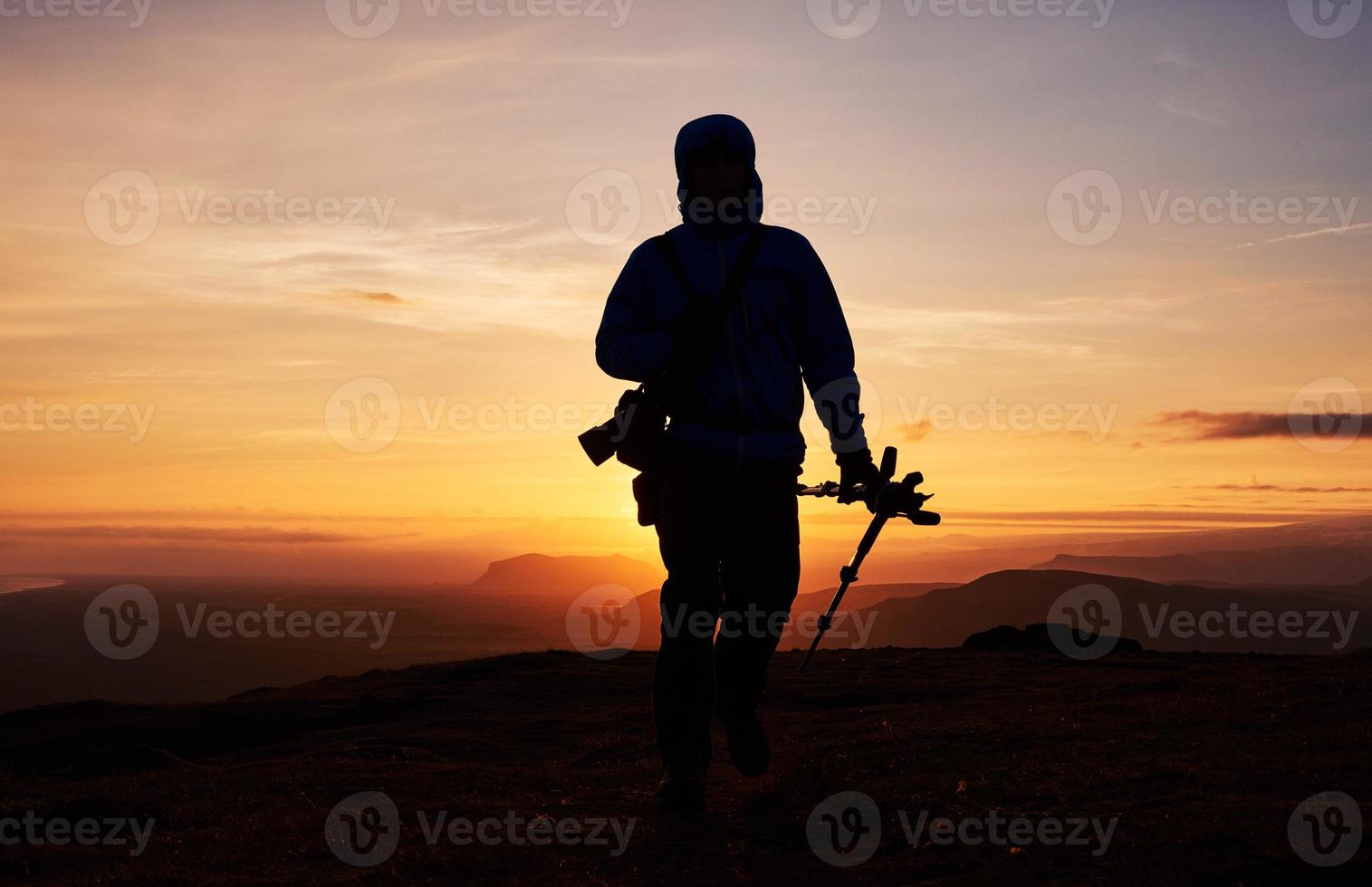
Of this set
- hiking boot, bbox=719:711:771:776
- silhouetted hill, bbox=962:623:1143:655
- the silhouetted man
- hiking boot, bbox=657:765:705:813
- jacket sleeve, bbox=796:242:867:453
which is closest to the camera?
hiking boot, bbox=657:765:705:813

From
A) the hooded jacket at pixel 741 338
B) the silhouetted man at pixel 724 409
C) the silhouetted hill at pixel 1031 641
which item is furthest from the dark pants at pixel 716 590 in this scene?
the silhouetted hill at pixel 1031 641

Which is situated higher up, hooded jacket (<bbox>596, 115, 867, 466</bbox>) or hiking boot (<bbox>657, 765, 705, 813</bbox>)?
hooded jacket (<bbox>596, 115, 867, 466</bbox>)

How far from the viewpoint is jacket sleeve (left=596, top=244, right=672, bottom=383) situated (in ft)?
17.8

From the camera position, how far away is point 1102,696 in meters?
9.45

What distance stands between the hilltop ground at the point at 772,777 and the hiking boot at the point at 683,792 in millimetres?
100

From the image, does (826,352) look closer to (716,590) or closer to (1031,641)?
(716,590)

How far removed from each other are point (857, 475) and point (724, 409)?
3.01 ft

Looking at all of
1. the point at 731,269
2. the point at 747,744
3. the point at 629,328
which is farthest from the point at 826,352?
the point at 747,744

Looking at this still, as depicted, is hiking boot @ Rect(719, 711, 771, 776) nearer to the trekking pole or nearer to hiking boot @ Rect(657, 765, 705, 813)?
hiking boot @ Rect(657, 765, 705, 813)

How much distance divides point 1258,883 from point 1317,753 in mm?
2237

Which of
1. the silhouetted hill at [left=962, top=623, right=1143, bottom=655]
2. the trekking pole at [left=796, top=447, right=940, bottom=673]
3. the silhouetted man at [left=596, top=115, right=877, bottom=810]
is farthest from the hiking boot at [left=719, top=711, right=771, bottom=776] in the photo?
the silhouetted hill at [left=962, top=623, right=1143, bottom=655]

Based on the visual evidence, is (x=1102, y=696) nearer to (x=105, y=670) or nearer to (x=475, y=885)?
(x=475, y=885)

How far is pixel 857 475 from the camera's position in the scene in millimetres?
5848

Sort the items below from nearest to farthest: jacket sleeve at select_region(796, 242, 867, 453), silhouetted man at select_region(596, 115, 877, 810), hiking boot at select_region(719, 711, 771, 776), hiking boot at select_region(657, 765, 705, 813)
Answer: hiking boot at select_region(657, 765, 705, 813)
silhouetted man at select_region(596, 115, 877, 810)
hiking boot at select_region(719, 711, 771, 776)
jacket sleeve at select_region(796, 242, 867, 453)
